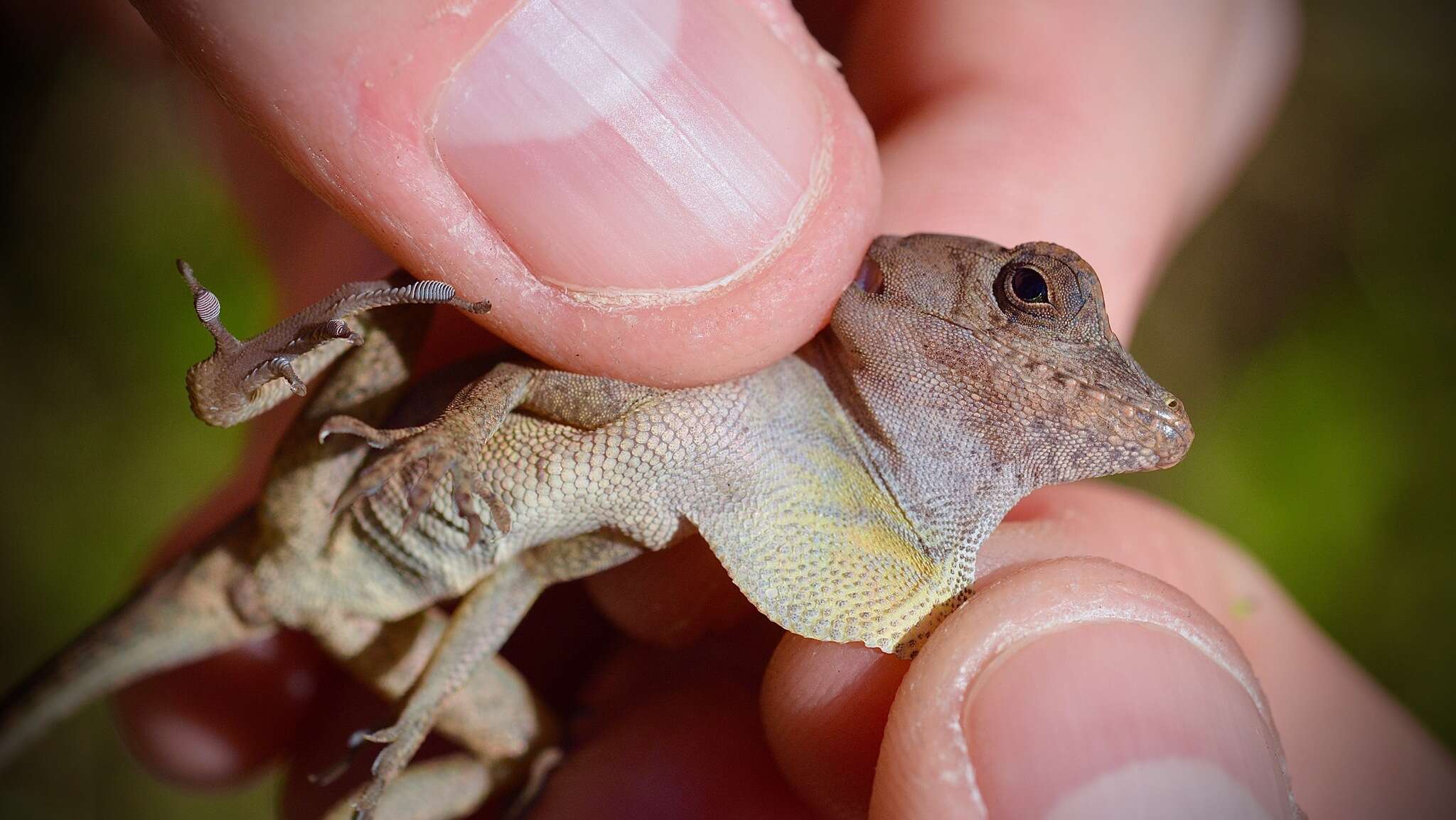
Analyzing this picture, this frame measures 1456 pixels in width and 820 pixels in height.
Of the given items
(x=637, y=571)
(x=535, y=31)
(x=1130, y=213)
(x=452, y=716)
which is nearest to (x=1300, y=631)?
(x=1130, y=213)

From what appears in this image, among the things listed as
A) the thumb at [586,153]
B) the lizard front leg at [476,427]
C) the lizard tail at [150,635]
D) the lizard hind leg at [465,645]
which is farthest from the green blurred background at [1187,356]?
the thumb at [586,153]

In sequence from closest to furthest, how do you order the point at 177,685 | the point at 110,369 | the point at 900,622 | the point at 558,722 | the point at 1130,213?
the point at 900,622
the point at 1130,213
the point at 558,722
the point at 177,685
the point at 110,369

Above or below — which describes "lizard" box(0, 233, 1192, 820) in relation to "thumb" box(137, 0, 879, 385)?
below

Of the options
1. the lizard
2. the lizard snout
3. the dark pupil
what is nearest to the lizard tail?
the lizard

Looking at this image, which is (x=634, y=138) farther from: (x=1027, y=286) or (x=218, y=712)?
(x=218, y=712)

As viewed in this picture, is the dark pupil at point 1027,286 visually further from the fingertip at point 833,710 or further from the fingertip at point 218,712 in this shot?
the fingertip at point 218,712

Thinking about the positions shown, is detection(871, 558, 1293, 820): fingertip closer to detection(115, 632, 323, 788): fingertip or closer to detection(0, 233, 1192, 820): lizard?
detection(0, 233, 1192, 820): lizard

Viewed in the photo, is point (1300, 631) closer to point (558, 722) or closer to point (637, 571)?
point (637, 571)

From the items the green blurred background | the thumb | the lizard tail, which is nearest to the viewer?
the thumb
